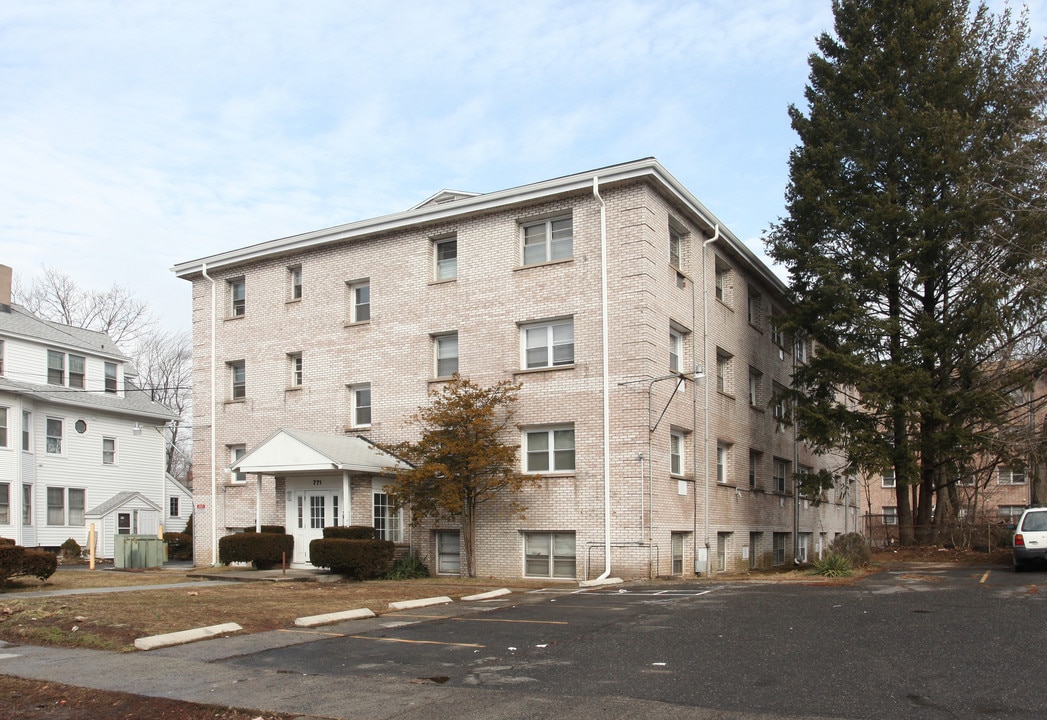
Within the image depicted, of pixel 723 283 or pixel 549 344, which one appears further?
pixel 723 283

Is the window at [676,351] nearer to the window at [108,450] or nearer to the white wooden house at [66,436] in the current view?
the white wooden house at [66,436]

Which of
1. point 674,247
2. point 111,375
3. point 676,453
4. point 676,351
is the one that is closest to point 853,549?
point 676,453

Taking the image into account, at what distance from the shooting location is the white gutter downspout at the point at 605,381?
21.8 metres

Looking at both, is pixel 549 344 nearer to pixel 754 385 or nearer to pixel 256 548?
pixel 256 548

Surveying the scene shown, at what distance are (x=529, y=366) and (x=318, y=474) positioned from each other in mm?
6253

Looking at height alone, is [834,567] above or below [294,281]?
below

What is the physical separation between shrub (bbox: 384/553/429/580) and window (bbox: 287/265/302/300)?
895 cm

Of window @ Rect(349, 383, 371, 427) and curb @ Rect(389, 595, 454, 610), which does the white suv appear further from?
window @ Rect(349, 383, 371, 427)

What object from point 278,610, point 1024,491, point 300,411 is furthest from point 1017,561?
point 1024,491

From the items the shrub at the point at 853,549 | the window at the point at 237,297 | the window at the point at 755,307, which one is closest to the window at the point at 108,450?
the window at the point at 237,297

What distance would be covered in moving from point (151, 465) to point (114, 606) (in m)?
30.3

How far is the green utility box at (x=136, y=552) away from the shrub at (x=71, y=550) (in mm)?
10132

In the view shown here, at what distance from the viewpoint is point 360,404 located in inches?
1046

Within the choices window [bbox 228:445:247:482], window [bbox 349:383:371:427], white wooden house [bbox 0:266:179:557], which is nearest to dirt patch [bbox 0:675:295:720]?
window [bbox 349:383:371:427]
